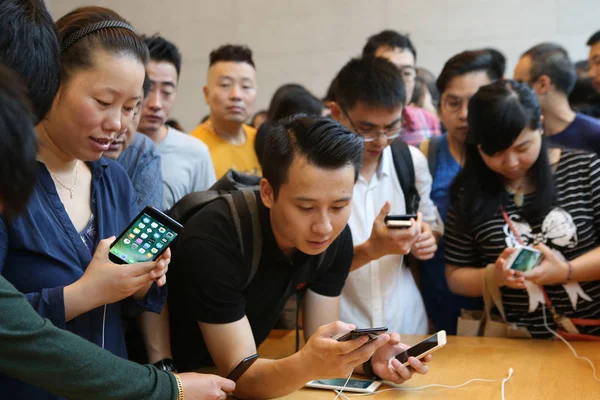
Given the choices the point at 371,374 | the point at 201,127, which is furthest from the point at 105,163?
the point at 201,127

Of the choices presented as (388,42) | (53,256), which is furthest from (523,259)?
(388,42)

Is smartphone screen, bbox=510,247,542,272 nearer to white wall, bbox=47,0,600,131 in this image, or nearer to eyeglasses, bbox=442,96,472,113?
eyeglasses, bbox=442,96,472,113

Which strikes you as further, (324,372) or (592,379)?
(592,379)

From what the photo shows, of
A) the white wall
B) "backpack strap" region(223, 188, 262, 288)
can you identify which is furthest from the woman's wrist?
the white wall

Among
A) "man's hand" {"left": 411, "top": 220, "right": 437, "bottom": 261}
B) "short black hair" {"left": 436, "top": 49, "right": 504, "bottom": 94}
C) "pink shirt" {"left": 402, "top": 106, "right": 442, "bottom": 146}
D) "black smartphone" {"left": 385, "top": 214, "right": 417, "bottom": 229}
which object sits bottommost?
"man's hand" {"left": 411, "top": 220, "right": 437, "bottom": 261}

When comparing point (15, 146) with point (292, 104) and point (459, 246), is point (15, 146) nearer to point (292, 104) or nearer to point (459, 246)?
point (459, 246)

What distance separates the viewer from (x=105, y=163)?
5.12 feet

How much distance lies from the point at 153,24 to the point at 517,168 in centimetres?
427

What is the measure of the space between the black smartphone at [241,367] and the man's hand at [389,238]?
0.60 metres

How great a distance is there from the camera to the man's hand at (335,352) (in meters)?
1.41

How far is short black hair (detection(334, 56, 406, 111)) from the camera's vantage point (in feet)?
7.23

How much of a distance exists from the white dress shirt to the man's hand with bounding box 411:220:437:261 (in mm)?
127

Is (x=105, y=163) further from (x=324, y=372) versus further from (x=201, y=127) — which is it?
(x=201, y=127)

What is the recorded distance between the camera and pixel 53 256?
131 cm
